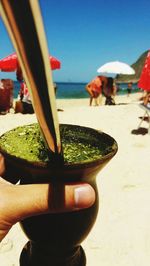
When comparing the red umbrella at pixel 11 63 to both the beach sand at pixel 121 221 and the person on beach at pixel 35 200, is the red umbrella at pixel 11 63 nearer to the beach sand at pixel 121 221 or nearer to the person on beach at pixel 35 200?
the beach sand at pixel 121 221

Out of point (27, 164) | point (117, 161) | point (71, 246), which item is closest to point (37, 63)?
point (27, 164)

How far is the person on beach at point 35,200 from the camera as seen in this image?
3.06 feet

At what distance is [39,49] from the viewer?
21.6 inches

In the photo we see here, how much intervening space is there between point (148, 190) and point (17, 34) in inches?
118

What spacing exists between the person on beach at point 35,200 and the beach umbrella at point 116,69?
1504 centimetres

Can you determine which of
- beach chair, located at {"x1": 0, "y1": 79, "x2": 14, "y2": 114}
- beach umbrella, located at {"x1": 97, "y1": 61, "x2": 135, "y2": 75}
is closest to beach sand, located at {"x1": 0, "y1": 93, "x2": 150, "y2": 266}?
beach chair, located at {"x1": 0, "y1": 79, "x2": 14, "y2": 114}

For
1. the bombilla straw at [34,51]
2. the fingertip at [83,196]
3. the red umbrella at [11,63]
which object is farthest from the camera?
the red umbrella at [11,63]

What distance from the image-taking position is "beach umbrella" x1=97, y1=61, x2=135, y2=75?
50.6 ft

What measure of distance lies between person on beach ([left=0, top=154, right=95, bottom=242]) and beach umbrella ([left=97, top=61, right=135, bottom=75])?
15.0m

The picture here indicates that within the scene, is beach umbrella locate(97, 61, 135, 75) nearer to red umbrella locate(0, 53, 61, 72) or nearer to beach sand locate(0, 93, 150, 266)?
red umbrella locate(0, 53, 61, 72)

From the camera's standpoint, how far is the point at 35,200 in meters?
0.94

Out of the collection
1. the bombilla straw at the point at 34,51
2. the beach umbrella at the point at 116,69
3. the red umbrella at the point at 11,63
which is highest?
the bombilla straw at the point at 34,51

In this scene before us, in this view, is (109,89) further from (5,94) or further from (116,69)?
(5,94)

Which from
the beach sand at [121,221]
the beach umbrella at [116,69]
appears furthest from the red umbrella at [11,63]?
the beach sand at [121,221]
